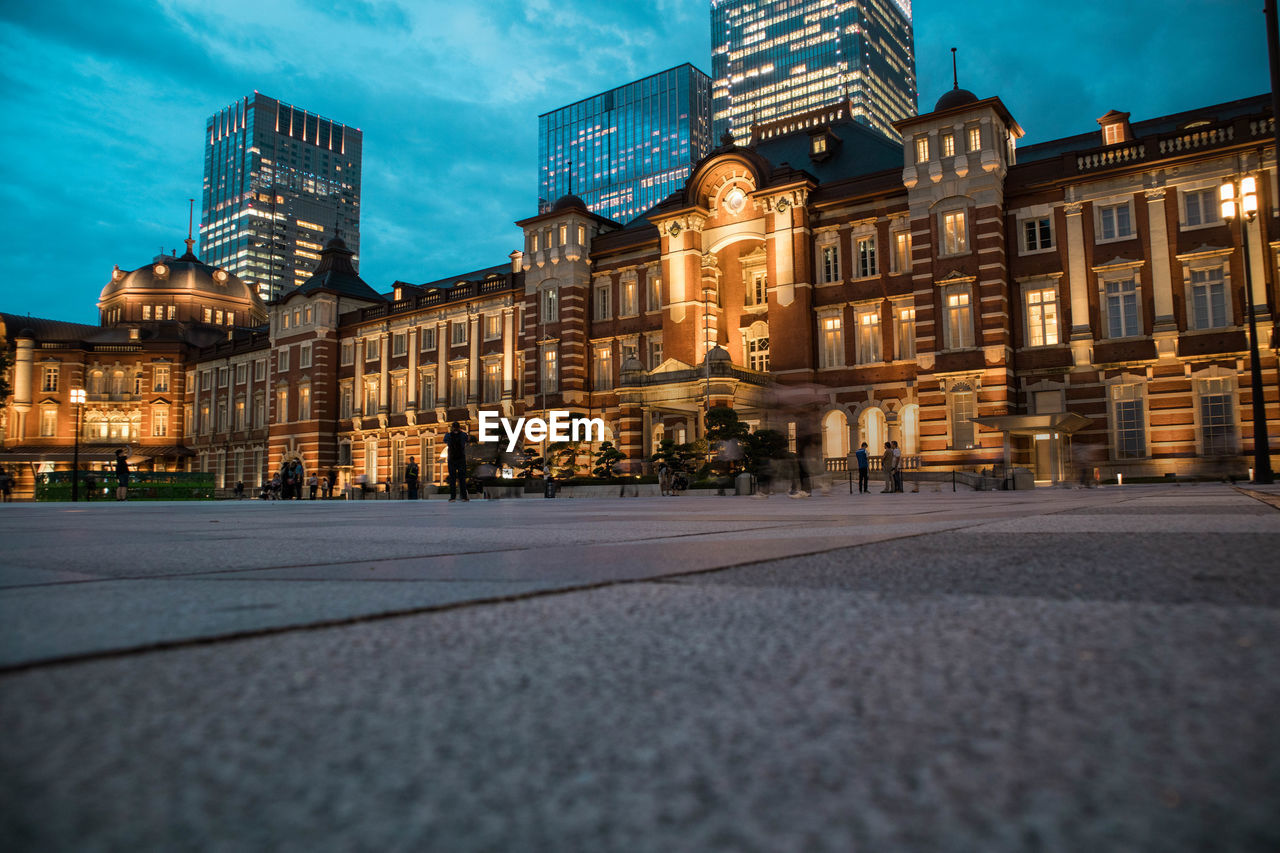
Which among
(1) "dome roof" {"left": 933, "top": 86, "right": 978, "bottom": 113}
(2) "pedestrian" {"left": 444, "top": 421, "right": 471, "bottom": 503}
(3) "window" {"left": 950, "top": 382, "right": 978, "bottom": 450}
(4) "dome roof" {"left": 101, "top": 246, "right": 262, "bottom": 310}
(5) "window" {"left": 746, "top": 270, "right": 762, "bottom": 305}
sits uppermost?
(4) "dome roof" {"left": 101, "top": 246, "right": 262, "bottom": 310}

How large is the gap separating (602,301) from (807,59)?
109m

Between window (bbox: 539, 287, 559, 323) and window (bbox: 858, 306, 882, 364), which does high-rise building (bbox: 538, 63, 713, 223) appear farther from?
window (bbox: 858, 306, 882, 364)

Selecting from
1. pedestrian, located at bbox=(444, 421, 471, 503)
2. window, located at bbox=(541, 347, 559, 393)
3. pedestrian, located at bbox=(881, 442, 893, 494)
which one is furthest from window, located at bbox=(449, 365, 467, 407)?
pedestrian, located at bbox=(881, 442, 893, 494)

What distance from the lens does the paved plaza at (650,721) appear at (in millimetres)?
612

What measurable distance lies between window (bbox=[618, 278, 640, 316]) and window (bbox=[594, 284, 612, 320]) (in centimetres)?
84

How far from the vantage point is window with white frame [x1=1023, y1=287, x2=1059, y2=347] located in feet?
91.9

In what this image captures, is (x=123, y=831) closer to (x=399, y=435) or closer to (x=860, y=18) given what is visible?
(x=399, y=435)

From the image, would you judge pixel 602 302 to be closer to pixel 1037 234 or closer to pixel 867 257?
pixel 867 257

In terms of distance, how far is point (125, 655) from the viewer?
1.17m

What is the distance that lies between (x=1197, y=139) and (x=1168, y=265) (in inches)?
160

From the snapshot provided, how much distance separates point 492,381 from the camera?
43.6 meters

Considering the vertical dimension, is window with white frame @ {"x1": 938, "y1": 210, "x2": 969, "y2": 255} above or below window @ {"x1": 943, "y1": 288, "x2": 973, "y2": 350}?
above

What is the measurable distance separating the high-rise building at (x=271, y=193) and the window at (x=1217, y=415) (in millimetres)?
146369

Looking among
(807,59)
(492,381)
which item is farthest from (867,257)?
(807,59)
